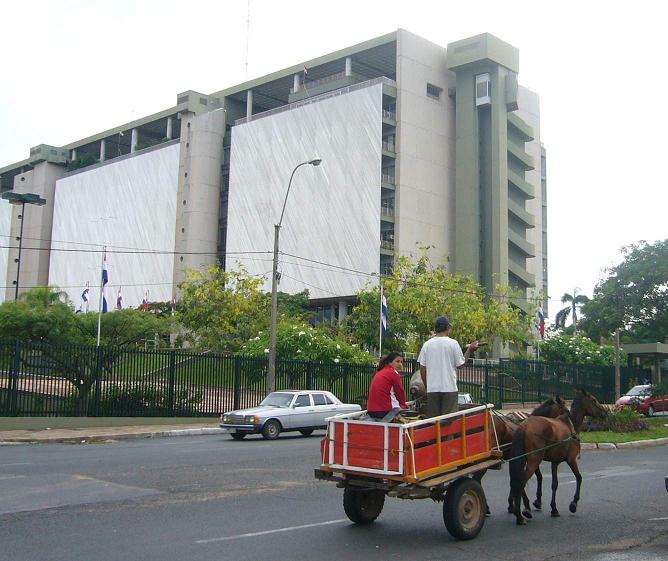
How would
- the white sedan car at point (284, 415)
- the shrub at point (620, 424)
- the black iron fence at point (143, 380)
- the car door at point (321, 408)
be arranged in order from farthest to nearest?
the black iron fence at point (143, 380)
the car door at point (321, 408)
the white sedan car at point (284, 415)
the shrub at point (620, 424)

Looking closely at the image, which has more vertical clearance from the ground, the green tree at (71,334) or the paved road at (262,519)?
the green tree at (71,334)

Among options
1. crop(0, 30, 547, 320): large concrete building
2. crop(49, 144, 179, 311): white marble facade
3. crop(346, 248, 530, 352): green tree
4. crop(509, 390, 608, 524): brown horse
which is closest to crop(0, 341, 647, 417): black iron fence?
crop(346, 248, 530, 352): green tree

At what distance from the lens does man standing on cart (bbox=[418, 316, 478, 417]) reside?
905cm

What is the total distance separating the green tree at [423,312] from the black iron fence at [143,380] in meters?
10.8

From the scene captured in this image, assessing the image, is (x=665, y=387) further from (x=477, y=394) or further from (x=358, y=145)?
(x=358, y=145)

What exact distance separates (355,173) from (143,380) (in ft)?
155

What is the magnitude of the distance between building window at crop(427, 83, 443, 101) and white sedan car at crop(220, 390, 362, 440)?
55406mm

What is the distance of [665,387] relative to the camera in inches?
1258

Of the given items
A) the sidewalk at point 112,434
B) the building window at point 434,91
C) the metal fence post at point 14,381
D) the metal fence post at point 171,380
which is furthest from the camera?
the building window at point 434,91

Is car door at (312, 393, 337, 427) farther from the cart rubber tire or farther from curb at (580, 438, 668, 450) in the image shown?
the cart rubber tire

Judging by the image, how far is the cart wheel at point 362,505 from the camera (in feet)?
30.5

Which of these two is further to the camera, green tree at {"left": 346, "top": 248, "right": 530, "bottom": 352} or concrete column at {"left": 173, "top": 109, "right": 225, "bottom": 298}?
concrete column at {"left": 173, "top": 109, "right": 225, "bottom": 298}

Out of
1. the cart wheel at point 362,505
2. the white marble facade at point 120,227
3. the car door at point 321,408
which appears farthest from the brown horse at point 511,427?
the white marble facade at point 120,227

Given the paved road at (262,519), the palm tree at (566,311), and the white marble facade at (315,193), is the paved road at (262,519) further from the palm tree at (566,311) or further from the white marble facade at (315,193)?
the palm tree at (566,311)
